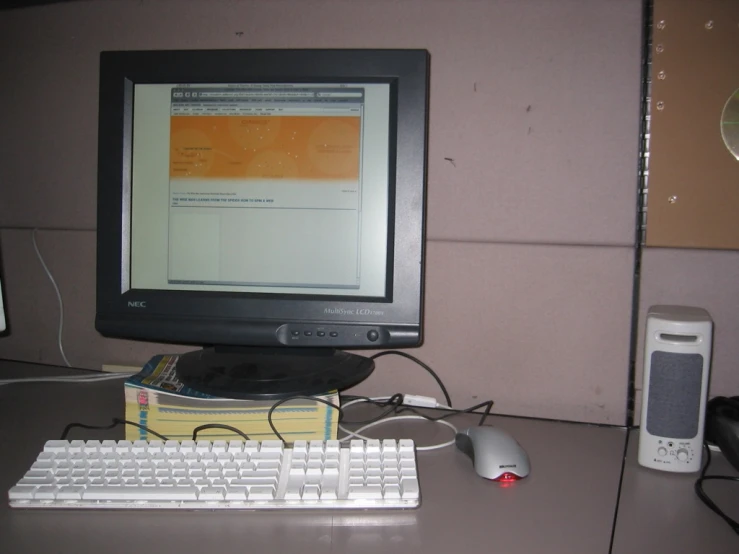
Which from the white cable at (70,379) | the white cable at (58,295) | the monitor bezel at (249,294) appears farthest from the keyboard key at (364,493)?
the white cable at (58,295)

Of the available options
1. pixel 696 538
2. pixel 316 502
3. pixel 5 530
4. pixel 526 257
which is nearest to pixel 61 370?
pixel 5 530

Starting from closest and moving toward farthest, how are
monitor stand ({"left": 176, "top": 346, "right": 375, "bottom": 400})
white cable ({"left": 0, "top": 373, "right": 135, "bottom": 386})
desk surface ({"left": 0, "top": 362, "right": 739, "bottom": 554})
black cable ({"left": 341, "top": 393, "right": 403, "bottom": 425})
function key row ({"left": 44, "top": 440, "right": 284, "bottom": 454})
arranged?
desk surface ({"left": 0, "top": 362, "right": 739, "bottom": 554}), function key row ({"left": 44, "top": 440, "right": 284, "bottom": 454}), monitor stand ({"left": 176, "top": 346, "right": 375, "bottom": 400}), black cable ({"left": 341, "top": 393, "right": 403, "bottom": 425}), white cable ({"left": 0, "top": 373, "right": 135, "bottom": 386})

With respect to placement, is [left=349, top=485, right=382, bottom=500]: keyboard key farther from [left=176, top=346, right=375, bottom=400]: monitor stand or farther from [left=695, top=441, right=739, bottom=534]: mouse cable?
[left=695, top=441, right=739, bottom=534]: mouse cable

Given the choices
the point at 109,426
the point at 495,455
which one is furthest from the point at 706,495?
the point at 109,426

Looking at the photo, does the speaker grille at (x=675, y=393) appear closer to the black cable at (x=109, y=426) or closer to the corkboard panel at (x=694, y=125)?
the corkboard panel at (x=694, y=125)

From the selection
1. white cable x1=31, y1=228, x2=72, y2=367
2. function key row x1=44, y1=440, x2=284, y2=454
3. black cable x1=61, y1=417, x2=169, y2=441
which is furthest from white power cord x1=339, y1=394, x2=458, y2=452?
white cable x1=31, y1=228, x2=72, y2=367

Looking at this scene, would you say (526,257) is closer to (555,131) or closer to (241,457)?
(555,131)

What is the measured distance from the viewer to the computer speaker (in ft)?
2.23

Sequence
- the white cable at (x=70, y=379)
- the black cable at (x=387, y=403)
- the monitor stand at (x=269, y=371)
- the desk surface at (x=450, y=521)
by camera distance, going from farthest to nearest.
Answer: the white cable at (x=70, y=379) < the black cable at (x=387, y=403) < the monitor stand at (x=269, y=371) < the desk surface at (x=450, y=521)

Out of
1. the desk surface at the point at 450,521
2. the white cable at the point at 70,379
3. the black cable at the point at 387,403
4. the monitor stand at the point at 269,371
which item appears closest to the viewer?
the desk surface at the point at 450,521

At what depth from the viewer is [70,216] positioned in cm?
103

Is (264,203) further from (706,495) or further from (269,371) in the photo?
(706,495)

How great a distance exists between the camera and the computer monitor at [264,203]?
0.77 m

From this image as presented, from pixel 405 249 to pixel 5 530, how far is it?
0.51m
